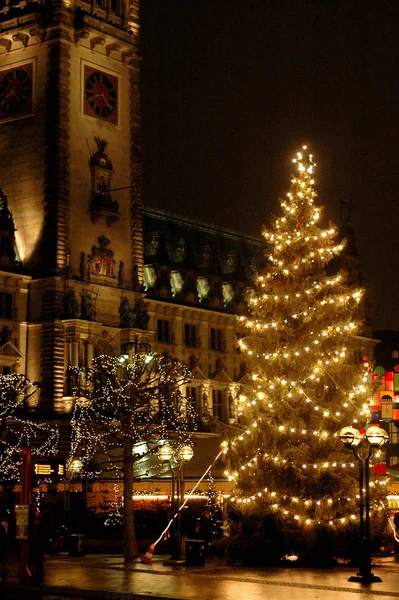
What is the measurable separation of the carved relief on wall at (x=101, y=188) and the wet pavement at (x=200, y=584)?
136ft

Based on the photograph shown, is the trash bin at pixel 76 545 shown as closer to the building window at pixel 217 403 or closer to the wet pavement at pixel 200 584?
the wet pavement at pixel 200 584

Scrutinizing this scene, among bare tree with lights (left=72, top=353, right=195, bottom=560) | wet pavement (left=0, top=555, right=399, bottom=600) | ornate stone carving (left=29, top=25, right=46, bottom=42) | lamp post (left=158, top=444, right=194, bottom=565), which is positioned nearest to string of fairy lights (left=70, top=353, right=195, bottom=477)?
bare tree with lights (left=72, top=353, right=195, bottom=560)

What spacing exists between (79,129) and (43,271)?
1006 cm

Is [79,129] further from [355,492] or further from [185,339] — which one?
[355,492]

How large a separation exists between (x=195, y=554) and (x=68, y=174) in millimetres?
42497

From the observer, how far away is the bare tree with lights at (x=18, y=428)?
218 ft

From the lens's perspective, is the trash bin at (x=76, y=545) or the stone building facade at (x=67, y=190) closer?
the trash bin at (x=76, y=545)

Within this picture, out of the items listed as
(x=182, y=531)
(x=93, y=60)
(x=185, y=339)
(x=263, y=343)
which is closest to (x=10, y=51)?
(x=93, y=60)

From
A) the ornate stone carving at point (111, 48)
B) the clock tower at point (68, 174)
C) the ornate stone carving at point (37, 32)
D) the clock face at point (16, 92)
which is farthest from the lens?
the ornate stone carving at point (111, 48)

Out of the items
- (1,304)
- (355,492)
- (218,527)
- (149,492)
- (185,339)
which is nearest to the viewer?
(355,492)

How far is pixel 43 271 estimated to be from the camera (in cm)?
7831

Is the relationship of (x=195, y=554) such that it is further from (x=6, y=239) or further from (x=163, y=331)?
(x=163, y=331)

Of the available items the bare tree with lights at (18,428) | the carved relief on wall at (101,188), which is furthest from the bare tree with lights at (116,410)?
the carved relief on wall at (101,188)

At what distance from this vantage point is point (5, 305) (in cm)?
7794
